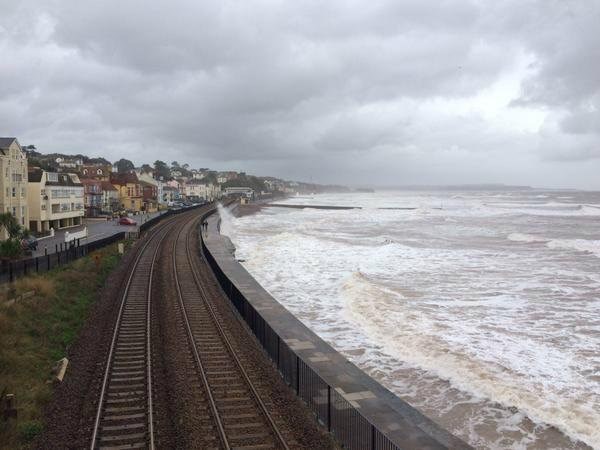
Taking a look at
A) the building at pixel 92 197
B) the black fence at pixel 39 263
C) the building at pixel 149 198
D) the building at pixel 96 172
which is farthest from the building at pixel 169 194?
the black fence at pixel 39 263

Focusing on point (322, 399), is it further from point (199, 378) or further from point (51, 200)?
point (51, 200)

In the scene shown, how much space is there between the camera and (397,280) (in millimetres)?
31719

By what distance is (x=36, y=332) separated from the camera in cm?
1669

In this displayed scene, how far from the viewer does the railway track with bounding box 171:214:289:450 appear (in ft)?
33.7

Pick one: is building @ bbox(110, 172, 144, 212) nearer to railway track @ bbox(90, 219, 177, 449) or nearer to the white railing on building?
the white railing on building

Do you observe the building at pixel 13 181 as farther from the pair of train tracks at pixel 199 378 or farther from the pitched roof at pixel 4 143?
the pair of train tracks at pixel 199 378

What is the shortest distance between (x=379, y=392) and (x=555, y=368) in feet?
24.3

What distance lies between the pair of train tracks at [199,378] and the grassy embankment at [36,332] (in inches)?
57.0

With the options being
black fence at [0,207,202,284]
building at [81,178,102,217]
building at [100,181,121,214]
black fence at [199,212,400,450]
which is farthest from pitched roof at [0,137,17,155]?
building at [100,181,121,214]

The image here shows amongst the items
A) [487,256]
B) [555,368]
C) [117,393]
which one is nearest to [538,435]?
[555,368]

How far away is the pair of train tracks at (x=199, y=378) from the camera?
10279 millimetres

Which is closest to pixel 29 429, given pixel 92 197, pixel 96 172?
pixel 92 197

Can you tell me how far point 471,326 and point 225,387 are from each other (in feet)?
41.8

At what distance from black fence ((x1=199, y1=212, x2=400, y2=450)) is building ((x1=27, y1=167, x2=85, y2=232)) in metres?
42.2
